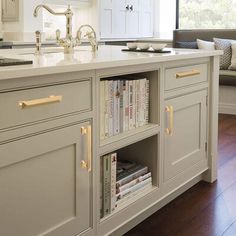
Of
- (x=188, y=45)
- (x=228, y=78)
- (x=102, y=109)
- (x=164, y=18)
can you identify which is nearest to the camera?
(x=102, y=109)

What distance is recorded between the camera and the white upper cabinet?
20.2 ft

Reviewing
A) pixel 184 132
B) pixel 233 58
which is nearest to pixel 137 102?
pixel 184 132

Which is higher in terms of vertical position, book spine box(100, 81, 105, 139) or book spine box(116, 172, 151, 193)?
book spine box(100, 81, 105, 139)

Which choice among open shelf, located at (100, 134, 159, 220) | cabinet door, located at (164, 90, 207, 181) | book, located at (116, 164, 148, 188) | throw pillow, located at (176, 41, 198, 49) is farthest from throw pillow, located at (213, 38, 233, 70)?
book, located at (116, 164, 148, 188)

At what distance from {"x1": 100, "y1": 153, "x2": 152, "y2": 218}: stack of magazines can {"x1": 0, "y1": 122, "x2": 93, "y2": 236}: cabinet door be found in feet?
0.55

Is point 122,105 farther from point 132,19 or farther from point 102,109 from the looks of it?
point 132,19

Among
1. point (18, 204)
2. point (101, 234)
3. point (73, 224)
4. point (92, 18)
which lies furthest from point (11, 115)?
point (92, 18)

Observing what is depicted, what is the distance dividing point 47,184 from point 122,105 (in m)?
0.63

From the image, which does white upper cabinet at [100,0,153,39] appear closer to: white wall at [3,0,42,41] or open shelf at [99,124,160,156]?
white wall at [3,0,42,41]

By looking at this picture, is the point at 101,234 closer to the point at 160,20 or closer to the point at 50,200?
the point at 50,200

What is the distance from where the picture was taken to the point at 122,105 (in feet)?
6.47

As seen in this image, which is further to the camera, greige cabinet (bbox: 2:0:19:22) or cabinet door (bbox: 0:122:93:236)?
greige cabinet (bbox: 2:0:19:22)

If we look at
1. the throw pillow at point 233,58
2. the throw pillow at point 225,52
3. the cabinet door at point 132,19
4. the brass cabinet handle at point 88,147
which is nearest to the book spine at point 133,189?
the brass cabinet handle at point 88,147

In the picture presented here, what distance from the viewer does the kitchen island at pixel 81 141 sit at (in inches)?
52.9
